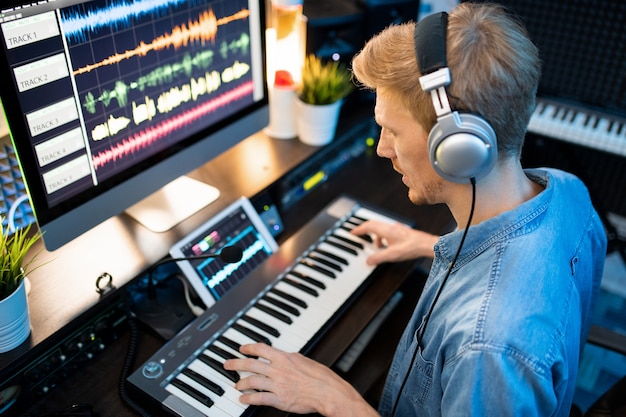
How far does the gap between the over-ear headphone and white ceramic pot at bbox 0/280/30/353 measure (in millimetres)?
728

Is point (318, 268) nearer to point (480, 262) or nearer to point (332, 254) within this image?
point (332, 254)

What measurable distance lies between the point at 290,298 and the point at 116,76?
A: 58 cm

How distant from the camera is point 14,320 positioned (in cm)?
98

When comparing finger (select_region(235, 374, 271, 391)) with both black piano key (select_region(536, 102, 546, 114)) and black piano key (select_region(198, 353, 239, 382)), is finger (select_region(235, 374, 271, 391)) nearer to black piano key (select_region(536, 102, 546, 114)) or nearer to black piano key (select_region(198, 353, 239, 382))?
black piano key (select_region(198, 353, 239, 382))

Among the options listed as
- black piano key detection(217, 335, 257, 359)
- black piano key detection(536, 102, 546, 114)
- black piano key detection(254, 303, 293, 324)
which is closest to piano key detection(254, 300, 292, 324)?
black piano key detection(254, 303, 293, 324)

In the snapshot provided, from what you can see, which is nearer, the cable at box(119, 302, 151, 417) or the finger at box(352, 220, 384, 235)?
the cable at box(119, 302, 151, 417)

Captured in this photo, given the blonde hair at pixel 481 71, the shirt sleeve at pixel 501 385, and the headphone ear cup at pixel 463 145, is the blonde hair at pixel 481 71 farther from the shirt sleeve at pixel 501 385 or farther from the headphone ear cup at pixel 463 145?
the shirt sleeve at pixel 501 385

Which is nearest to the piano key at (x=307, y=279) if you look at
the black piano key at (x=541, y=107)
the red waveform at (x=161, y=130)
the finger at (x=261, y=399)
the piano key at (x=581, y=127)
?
the finger at (x=261, y=399)

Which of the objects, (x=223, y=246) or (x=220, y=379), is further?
(x=223, y=246)

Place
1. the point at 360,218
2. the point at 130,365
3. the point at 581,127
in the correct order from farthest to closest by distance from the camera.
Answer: the point at 581,127, the point at 360,218, the point at 130,365

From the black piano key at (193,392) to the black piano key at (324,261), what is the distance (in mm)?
432

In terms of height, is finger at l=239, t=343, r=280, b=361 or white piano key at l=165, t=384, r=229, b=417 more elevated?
finger at l=239, t=343, r=280, b=361

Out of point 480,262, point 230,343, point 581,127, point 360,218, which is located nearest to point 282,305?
point 230,343

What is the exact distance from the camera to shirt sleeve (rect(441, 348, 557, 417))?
771mm
